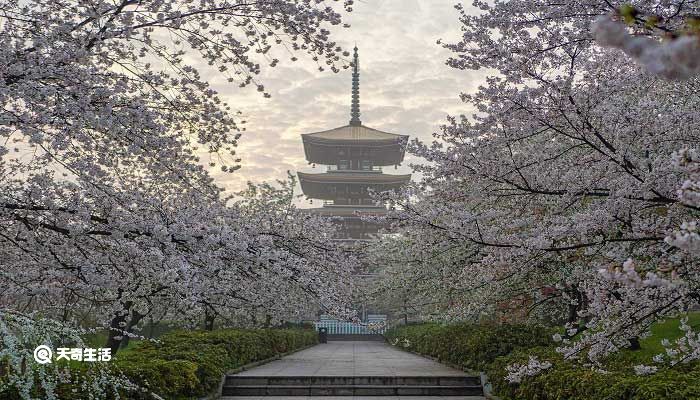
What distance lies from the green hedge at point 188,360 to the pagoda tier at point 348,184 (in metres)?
29.7

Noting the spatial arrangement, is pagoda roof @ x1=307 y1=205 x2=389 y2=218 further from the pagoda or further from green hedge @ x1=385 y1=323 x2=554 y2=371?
green hedge @ x1=385 y1=323 x2=554 y2=371

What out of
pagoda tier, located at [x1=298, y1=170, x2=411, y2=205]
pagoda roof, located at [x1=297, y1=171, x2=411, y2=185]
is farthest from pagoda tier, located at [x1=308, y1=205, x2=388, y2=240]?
pagoda roof, located at [x1=297, y1=171, x2=411, y2=185]

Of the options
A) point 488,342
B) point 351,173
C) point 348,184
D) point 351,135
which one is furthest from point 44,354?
point 351,135

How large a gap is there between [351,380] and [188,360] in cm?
367

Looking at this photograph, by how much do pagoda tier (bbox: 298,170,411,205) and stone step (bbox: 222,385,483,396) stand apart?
34736 millimetres

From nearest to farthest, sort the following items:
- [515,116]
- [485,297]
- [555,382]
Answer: [515,116]
[555,382]
[485,297]

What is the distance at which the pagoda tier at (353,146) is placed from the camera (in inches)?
1901

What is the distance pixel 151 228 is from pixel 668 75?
488 centimetres

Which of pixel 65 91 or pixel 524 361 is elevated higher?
pixel 65 91

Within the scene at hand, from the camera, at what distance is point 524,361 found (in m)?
8.73

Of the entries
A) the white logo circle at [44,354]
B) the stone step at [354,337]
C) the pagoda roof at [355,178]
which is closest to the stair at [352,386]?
the white logo circle at [44,354]

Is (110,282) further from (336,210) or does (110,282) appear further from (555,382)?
(336,210)

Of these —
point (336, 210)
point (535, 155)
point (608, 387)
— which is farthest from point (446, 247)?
point (336, 210)

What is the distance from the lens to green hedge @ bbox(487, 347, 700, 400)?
533cm
